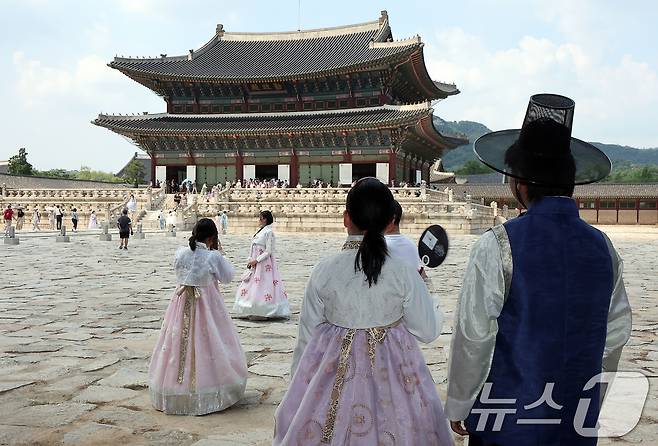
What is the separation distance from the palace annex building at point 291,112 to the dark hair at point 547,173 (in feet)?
97.9

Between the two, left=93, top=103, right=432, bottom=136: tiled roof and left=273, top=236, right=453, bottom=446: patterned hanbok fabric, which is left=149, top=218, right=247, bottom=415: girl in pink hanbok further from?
left=93, top=103, right=432, bottom=136: tiled roof

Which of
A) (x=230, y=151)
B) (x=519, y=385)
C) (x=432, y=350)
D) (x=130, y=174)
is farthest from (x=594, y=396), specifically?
(x=130, y=174)

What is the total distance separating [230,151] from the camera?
1411 inches

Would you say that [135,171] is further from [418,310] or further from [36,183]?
[418,310]

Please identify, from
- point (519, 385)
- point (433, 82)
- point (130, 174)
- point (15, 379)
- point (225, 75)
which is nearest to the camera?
point (519, 385)

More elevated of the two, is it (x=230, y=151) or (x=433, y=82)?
(x=433, y=82)

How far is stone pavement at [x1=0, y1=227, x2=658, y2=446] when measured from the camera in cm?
365

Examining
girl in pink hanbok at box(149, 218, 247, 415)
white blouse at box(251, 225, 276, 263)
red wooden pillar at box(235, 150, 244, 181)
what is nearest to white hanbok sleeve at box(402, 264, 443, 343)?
girl in pink hanbok at box(149, 218, 247, 415)

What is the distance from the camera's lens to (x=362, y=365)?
2412mm

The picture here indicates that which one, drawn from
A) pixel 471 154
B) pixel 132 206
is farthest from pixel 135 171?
pixel 471 154

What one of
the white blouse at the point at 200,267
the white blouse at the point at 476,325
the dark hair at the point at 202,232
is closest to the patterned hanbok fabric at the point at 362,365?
the white blouse at the point at 476,325

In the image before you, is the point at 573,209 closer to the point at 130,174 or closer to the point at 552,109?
the point at 552,109

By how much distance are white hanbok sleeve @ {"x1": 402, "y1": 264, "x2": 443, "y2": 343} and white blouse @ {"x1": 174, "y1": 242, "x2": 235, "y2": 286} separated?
6.61 ft

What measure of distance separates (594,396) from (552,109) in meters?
0.96
